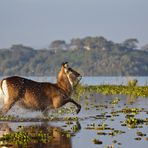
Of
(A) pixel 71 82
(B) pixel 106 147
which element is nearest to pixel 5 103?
(A) pixel 71 82

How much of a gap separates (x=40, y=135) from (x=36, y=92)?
188 inches

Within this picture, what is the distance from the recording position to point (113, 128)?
1473 cm

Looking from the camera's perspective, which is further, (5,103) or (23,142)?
(5,103)

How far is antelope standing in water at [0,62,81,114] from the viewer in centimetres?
1758

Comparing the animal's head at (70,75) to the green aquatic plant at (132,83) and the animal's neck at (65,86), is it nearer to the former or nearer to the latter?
the animal's neck at (65,86)

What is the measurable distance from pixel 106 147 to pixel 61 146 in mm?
970

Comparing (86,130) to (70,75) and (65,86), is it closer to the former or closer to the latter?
(65,86)

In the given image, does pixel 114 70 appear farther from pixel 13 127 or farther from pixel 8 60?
pixel 13 127

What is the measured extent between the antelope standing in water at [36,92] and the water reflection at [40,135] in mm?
1562

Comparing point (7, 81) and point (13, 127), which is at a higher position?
point (7, 81)

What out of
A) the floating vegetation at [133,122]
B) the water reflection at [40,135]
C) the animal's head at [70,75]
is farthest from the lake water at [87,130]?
the animal's head at [70,75]

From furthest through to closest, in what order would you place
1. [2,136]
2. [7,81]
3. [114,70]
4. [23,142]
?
[114,70] → [7,81] → [2,136] → [23,142]

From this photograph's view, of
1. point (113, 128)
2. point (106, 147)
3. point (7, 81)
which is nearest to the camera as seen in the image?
point (106, 147)

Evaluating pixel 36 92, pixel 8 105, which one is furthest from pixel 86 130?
pixel 8 105
